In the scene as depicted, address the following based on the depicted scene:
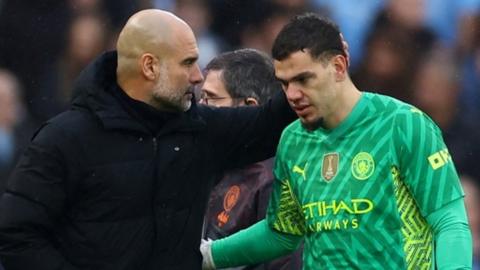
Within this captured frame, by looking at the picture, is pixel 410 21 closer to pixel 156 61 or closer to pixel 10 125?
pixel 10 125

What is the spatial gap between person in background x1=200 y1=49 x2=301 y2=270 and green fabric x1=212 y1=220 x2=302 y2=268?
0.73ft

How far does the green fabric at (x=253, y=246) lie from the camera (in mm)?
4492

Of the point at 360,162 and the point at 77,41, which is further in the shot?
the point at 77,41

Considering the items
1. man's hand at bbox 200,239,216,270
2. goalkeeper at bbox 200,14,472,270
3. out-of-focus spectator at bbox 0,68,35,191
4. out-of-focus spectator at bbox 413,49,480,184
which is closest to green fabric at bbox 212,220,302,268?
man's hand at bbox 200,239,216,270

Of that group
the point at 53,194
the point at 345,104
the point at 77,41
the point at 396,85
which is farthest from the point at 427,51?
the point at 53,194

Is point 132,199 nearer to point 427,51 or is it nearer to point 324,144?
point 324,144

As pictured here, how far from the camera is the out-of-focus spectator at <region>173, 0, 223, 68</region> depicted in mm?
6520

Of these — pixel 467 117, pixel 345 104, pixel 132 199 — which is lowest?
pixel 467 117

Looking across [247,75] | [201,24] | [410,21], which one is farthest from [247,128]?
[410,21]

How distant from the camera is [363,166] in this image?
13.4 ft

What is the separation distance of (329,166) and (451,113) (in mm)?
2622

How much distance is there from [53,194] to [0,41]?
2570 millimetres

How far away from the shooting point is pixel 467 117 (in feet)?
21.8

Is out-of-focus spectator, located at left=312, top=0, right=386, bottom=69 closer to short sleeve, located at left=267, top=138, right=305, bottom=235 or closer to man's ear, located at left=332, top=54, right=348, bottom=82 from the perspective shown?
short sleeve, located at left=267, top=138, right=305, bottom=235
